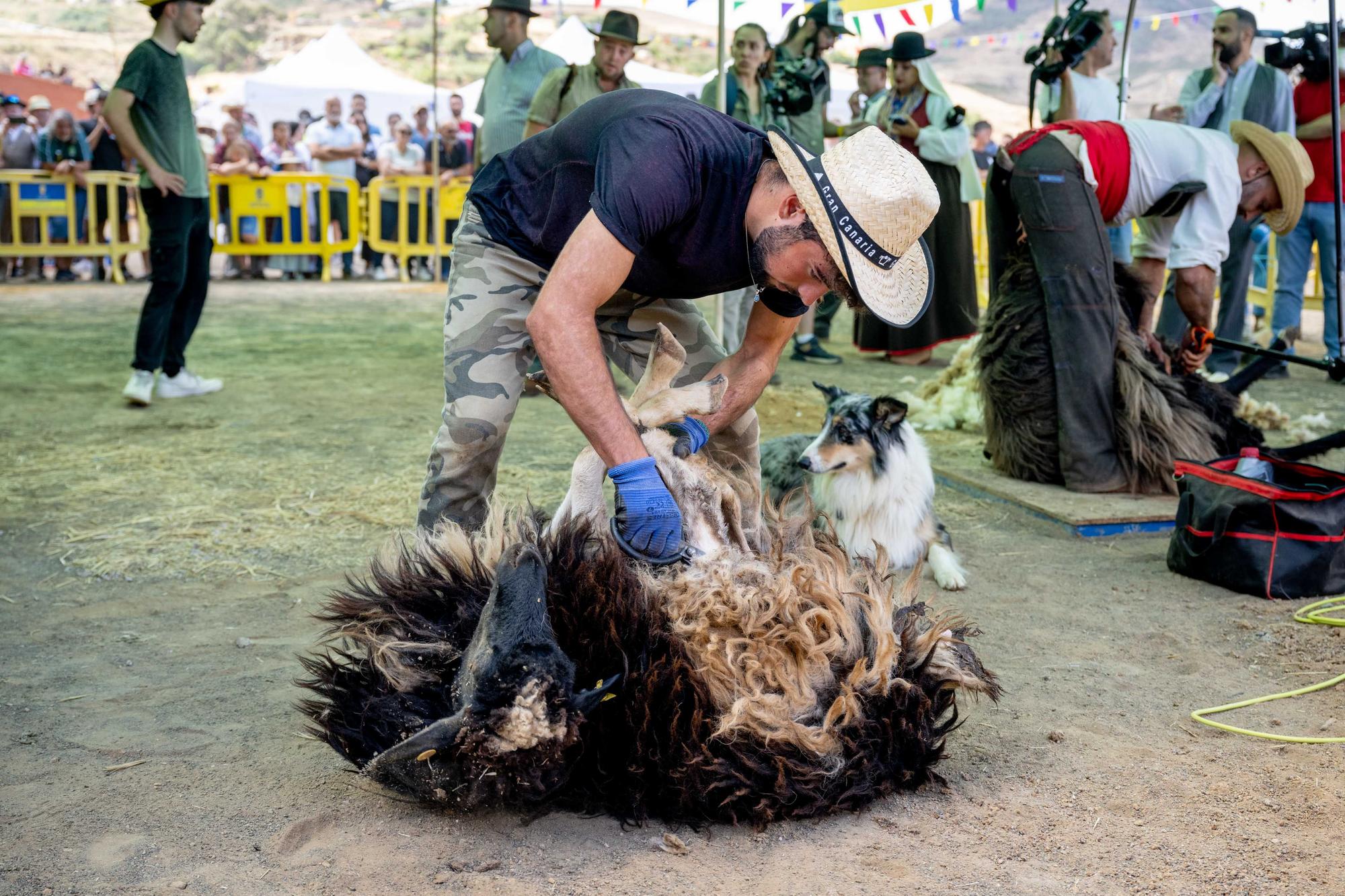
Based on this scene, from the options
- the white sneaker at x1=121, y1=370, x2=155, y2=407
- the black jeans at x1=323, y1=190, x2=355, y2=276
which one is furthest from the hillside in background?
the white sneaker at x1=121, y1=370, x2=155, y2=407

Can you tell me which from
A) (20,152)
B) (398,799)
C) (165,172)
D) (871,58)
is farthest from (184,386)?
(20,152)

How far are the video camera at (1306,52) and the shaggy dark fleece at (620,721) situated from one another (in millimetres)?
7235

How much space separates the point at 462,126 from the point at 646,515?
15.7 meters

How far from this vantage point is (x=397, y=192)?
15.4m

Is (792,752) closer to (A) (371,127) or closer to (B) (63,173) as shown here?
(B) (63,173)

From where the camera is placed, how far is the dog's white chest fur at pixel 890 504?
430cm

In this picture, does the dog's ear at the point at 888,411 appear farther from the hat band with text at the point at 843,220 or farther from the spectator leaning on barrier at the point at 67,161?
the spectator leaning on barrier at the point at 67,161

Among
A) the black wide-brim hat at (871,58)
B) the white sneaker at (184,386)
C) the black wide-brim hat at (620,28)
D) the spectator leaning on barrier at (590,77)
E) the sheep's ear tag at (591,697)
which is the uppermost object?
the black wide-brim hat at (871,58)

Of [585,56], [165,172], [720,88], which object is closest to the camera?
[165,172]

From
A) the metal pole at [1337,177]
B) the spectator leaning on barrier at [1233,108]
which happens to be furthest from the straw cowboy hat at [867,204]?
the spectator leaning on barrier at [1233,108]

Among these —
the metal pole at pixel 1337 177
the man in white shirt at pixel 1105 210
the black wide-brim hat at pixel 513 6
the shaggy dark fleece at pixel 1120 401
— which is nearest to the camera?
the metal pole at pixel 1337 177

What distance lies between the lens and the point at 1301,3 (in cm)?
937

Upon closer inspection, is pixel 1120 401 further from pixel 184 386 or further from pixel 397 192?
pixel 397 192

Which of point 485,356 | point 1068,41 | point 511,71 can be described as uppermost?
point 1068,41
